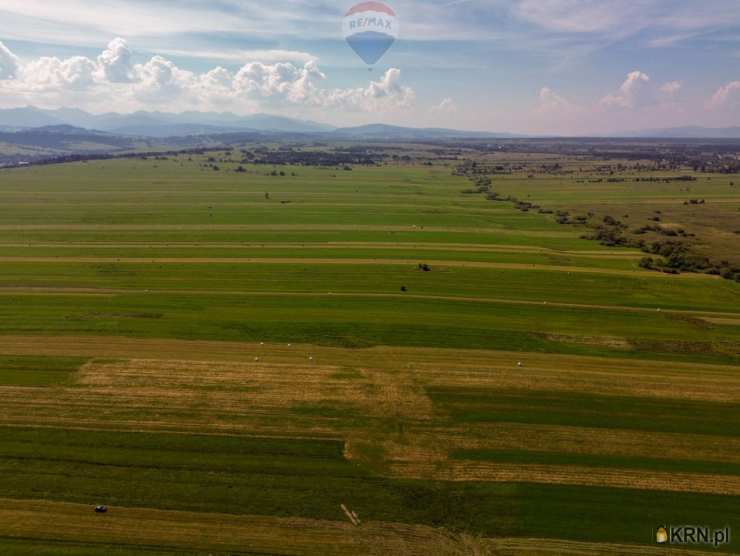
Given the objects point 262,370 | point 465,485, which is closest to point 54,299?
point 262,370

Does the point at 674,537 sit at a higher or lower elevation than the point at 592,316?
lower

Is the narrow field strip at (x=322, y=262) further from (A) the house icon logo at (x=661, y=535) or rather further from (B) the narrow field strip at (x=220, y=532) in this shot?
(B) the narrow field strip at (x=220, y=532)

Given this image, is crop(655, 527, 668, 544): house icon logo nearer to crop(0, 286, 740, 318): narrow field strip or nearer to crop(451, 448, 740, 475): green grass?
crop(451, 448, 740, 475): green grass

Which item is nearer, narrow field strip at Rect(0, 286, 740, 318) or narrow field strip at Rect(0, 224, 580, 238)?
narrow field strip at Rect(0, 286, 740, 318)

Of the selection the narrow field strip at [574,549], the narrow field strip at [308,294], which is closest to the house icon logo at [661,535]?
the narrow field strip at [574,549]

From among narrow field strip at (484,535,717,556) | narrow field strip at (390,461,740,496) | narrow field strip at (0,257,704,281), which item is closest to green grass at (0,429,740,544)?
narrow field strip at (484,535,717,556)

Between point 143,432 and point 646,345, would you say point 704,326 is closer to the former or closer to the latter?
point 646,345

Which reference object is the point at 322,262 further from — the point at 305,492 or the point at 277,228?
the point at 305,492

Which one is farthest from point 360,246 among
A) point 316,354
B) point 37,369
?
point 37,369
